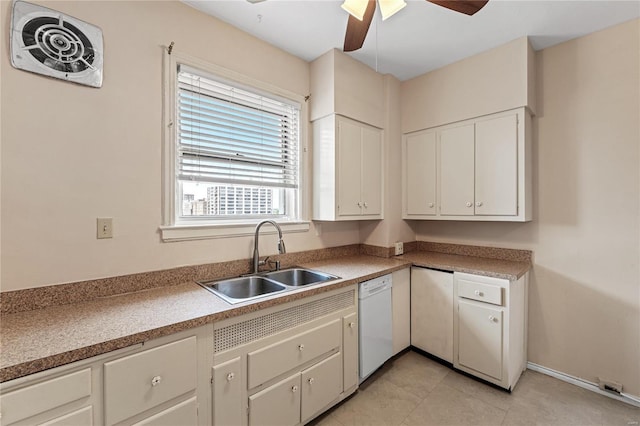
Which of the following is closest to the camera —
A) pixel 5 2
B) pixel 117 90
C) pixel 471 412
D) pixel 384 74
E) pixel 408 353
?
pixel 5 2

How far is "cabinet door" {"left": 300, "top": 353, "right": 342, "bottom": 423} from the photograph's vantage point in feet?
5.60

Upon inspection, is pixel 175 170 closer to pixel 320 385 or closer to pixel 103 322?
pixel 103 322

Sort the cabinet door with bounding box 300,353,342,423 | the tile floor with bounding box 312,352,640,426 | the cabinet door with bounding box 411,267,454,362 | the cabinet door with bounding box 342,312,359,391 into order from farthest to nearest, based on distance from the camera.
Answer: the cabinet door with bounding box 411,267,454,362, the cabinet door with bounding box 342,312,359,391, the tile floor with bounding box 312,352,640,426, the cabinet door with bounding box 300,353,342,423

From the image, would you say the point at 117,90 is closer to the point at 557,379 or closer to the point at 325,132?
the point at 325,132

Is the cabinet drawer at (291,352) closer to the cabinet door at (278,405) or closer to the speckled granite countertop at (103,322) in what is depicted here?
the cabinet door at (278,405)

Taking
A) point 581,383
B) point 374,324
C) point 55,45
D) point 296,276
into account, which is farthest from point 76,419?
point 581,383

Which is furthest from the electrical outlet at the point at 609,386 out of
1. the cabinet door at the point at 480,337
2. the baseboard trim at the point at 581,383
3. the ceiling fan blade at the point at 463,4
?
the ceiling fan blade at the point at 463,4

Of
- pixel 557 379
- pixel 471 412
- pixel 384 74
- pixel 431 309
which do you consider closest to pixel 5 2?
pixel 384 74

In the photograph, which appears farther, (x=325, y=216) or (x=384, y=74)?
(x=384, y=74)

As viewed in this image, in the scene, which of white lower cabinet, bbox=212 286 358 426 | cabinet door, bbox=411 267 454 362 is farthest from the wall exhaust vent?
cabinet door, bbox=411 267 454 362

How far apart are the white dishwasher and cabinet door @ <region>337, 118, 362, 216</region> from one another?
2.22ft

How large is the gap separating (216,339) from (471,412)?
Result: 1.77 meters

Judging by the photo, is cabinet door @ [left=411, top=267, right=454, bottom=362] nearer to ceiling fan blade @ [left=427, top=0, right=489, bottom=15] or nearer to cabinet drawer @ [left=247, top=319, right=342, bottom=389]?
cabinet drawer @ [left=247, top=319, right=342, bottom=389]

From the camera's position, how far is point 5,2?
4.19 ft
